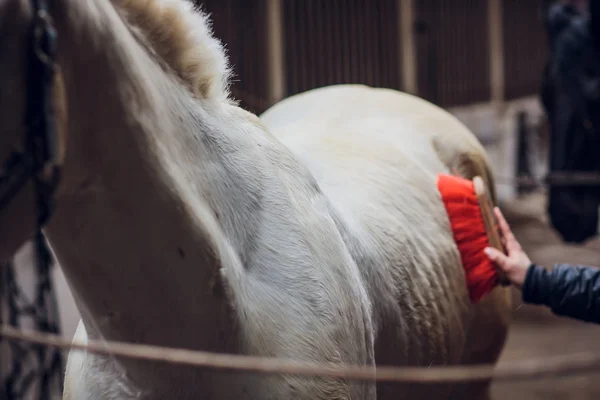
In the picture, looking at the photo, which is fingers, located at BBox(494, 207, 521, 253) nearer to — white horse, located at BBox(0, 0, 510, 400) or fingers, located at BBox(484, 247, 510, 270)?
fingers, located at BBox(484, 247, 510, 270)

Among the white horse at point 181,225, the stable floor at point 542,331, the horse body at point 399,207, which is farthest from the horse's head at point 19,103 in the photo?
the stable floor at point 542,331

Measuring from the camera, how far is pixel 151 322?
4.26 ft

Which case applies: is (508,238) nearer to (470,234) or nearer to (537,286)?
(470,234)

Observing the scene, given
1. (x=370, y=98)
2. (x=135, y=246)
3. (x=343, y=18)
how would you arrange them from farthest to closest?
(x=343, y=18), (x=370, y=98), (x=135, y=246)

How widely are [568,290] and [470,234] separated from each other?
21.2 inches

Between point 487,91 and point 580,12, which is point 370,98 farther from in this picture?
point 487,91

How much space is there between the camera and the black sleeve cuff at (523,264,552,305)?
1.92 metres

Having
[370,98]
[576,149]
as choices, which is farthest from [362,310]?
[576,149]

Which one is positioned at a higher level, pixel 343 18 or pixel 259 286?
pixel 259 286

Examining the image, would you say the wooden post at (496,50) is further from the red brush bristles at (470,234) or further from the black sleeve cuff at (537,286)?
the black sleeve cuff at (537,286)

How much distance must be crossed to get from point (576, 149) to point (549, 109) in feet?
1.52

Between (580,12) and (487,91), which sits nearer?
(580,12)

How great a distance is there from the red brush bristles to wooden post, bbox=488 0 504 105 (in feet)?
19.4

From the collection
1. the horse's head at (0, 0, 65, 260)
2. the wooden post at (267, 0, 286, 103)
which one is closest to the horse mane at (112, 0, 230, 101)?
the horse's head at (0, 0, 65, 260)
